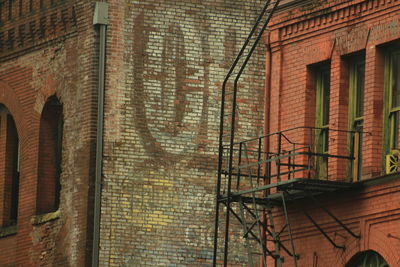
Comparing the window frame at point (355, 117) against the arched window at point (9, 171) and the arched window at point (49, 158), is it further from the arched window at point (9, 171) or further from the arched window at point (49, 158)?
the arched window at point (9, 171)

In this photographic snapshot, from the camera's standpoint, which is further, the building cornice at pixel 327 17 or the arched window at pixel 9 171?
the arched window at pixel 9 171

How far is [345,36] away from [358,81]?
34.9 inches

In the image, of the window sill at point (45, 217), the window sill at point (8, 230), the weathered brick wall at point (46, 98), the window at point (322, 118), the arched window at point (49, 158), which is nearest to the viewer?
the window at point (322, 118)

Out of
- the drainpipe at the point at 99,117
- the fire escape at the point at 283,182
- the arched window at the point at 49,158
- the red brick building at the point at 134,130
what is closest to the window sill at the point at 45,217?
the red brick building at the point at 134,130

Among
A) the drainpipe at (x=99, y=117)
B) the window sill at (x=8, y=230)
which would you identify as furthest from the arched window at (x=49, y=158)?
the drainpipe at (x=99, y=117)

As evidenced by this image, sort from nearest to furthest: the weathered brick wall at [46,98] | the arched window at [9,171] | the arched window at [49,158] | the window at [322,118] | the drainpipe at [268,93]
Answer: the window at [322,118] < the drainpipe at [268,93] < the weathered brick wall at [46,98] < the arched window at [49,158] < the arched window at [9,171]

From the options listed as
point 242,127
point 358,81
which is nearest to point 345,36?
point 358,81

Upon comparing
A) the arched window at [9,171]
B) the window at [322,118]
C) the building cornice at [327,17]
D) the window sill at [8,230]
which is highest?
the building cornice at [327,17]

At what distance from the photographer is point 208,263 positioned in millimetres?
38562

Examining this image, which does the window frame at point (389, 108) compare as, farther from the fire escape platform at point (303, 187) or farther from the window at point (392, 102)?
the fire escape platform at point (303, 187)

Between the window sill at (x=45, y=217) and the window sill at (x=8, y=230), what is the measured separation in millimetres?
1225

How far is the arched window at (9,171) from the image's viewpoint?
42531mm

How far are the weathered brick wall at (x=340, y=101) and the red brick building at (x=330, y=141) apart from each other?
2 centimetres

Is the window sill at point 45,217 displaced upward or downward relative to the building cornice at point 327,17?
downward
